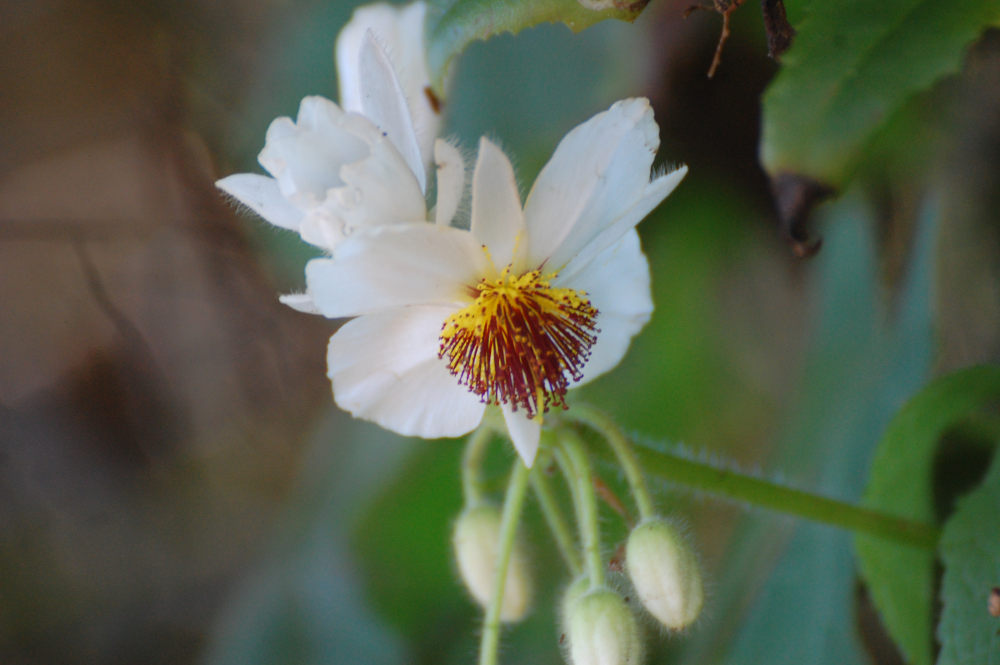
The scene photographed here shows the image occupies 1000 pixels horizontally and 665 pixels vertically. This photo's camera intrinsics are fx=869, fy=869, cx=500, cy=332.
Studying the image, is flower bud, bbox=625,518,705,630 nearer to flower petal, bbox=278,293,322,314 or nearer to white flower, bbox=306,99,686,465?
white flower, bbox=306,99,686,465

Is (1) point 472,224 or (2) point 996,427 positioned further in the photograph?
(2) point 996,427

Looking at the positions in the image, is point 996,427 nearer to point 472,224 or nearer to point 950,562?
point 950,562

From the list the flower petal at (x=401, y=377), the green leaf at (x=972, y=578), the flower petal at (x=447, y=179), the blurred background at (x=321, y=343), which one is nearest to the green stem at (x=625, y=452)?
the flower petal at (x=401, y=377)

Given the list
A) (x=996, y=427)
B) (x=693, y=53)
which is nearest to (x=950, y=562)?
(x=996, y=427)

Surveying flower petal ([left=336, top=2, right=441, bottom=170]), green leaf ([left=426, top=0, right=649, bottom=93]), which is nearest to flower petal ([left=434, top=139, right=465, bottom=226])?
green leaf ([left=426, top=0, right=649, bottom=93])

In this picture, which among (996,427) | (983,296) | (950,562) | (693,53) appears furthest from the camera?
(693,53)

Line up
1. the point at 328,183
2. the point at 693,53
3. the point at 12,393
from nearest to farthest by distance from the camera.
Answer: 1. the point at 328,183
2. the point at 693,53
3. the point at 12,393

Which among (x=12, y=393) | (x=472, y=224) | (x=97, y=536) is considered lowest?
(x=97, y=536)

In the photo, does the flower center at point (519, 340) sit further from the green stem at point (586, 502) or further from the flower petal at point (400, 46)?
the flower petal at point (400, 46)
